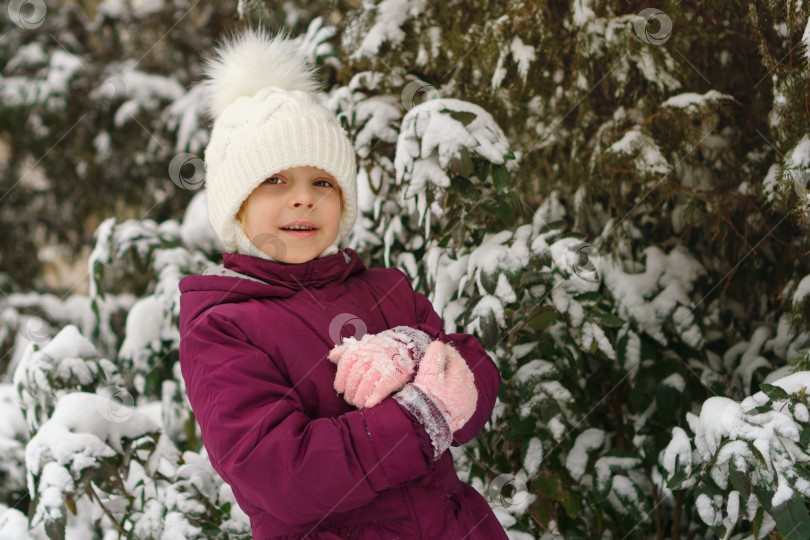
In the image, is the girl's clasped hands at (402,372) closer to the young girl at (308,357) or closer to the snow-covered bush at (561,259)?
the young girl at (308,357)

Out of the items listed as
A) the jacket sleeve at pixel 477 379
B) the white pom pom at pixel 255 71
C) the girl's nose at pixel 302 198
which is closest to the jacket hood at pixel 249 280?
the girl's nose at pixel 302 198

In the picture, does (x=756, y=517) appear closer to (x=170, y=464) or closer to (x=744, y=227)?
(x=744, y=227)

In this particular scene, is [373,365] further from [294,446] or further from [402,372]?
[294,446]

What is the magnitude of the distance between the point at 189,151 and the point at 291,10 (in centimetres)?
105

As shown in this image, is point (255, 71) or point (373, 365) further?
point (255, 71)

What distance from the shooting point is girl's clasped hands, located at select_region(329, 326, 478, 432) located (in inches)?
52.6

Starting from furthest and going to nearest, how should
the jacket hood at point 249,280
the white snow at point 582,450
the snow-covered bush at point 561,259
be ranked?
1. the white snow at point 582,450
2. the snow-covered bush at point 561,259
3. the jacket hood at point 249,280

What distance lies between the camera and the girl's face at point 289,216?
1515mm

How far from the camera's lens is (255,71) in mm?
1697

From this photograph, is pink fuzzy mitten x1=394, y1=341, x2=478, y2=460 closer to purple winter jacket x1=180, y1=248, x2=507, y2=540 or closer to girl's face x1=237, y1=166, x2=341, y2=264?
purple winter jacket x1=180, y1=248, x2=507, y2=540

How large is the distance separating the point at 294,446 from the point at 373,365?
217 mm

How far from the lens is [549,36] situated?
2.28 metres

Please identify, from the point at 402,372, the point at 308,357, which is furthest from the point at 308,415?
the point at 402,372

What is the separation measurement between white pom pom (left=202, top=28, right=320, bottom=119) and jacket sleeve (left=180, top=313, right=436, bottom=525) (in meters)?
0.73
